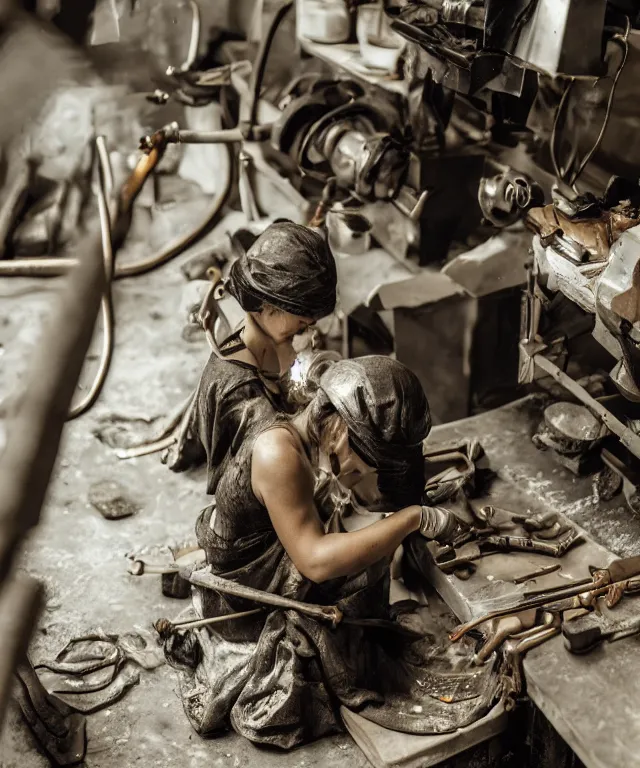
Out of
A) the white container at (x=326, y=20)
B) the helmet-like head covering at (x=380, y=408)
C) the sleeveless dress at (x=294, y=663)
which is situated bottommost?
the sleeveless dress at (x=294, y=663)

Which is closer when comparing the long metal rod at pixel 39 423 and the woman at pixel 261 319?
the long metal rod at pixel 39 423

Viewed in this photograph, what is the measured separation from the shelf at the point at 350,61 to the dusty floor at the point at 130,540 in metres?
2.30

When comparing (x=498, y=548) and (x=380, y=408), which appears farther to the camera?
(x=498, y=548)

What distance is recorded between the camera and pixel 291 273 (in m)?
3.99

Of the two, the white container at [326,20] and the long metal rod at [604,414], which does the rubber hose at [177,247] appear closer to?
the white container at [326,20]

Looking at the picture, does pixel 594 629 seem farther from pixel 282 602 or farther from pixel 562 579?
pixel 282 602

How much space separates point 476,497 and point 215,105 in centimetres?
571

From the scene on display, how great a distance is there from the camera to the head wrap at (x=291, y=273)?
3994 mm

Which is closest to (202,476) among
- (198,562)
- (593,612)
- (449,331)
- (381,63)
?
(198,562)

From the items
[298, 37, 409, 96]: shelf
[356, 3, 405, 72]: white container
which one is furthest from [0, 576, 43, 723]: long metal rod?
[356, 3, 405, 72]: white container

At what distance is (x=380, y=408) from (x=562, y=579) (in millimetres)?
1460

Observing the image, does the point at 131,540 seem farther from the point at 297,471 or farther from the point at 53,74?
the point at 53,74

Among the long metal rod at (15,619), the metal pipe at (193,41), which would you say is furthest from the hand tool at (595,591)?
the metal pipe at (193,41)

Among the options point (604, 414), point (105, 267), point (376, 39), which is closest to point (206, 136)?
point (376, 39)
